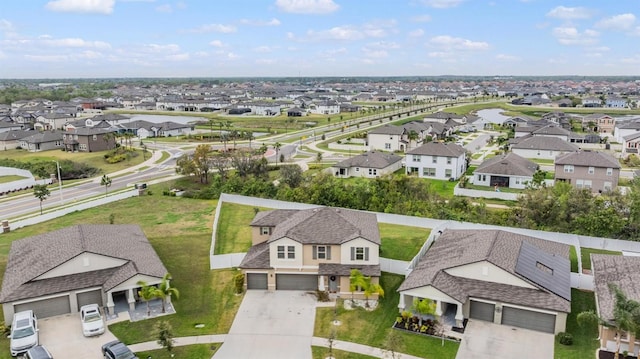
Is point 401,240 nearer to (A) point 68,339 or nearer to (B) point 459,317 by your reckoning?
(B) point 459,317

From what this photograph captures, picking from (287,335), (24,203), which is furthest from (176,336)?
(24,203)

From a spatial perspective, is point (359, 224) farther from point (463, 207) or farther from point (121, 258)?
point (463, 207)

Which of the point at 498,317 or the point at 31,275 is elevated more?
the point at 31,275

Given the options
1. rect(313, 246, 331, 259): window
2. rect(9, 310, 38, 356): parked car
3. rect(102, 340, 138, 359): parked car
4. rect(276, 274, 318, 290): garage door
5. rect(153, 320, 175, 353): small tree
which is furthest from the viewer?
rect(276, 274, 318, 290): garage door

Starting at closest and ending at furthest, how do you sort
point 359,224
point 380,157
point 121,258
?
point 121,258
point 359,224
point 380,157

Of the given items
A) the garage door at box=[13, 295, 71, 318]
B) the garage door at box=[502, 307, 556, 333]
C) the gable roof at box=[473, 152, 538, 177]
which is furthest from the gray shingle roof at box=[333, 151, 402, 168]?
the garage door at box=[13, 295, 71, 318]

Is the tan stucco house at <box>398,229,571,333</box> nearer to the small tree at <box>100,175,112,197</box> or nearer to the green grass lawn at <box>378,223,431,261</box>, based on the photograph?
the green grass lawn at <box>378,223,431,261</box>

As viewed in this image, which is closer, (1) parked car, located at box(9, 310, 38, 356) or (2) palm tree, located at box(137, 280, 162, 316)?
(1) parked car, located at box(9, 310, 38, 356)
